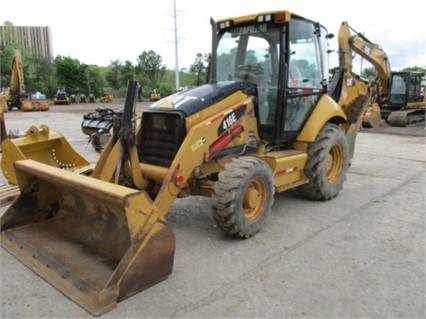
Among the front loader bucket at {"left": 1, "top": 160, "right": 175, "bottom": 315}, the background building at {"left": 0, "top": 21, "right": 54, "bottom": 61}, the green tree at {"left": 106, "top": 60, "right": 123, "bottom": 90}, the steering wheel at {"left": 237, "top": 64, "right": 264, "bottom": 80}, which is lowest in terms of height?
the front loader bucket at {"left": 1, "top": 160, "right": 175, "bottom": 315}

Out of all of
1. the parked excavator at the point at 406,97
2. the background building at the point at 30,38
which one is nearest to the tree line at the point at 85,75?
the background building at the point at 30,38

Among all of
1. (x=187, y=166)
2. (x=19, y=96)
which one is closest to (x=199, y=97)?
(x=187, y=166)

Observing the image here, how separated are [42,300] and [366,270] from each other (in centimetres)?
272

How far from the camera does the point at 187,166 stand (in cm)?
414

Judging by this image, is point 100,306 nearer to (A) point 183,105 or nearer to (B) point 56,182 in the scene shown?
(B) point 56,182

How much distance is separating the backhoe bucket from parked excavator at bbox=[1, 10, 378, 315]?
0.02m

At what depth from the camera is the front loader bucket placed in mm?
3129

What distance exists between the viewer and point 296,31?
5258mm

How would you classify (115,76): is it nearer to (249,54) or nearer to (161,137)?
(249,54)

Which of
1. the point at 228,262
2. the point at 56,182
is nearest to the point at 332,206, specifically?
the point at 228,262

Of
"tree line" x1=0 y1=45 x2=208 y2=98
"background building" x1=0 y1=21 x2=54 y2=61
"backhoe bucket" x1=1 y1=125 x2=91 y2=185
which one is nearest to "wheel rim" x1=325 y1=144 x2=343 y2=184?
"backhoe bucket" x1=1 y1=125 x2=91 y2=185

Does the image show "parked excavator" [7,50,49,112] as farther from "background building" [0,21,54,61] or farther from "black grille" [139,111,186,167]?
"background building" [0,21,54,61]

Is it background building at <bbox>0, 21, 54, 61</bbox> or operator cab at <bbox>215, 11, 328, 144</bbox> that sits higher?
background building at <bbox>0, 21, 54, 61</bbox>

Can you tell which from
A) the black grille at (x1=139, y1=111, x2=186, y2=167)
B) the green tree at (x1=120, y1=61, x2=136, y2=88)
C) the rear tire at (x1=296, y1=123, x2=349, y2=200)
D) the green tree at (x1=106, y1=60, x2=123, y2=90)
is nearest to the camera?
the black grille at (x1=139, y1=111, x2=186, y2=167)
